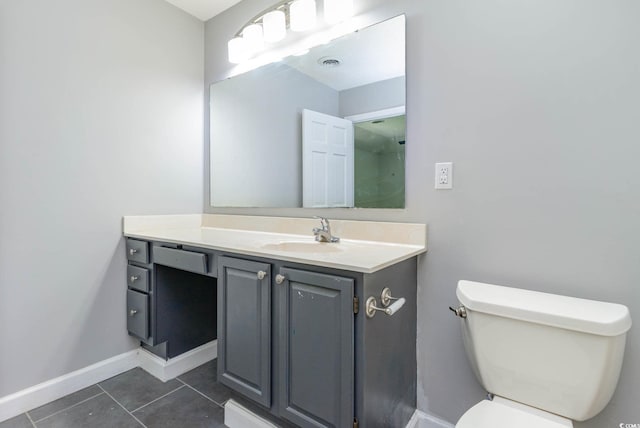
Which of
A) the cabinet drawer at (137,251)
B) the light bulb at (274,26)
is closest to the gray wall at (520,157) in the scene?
the light bulb at (274,26)

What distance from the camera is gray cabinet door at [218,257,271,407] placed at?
1.22 meters

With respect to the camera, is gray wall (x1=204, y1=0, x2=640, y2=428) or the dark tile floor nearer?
gray wall (x1=204, y1=0, x2=640, y2=428)

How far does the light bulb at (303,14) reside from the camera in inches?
64.7

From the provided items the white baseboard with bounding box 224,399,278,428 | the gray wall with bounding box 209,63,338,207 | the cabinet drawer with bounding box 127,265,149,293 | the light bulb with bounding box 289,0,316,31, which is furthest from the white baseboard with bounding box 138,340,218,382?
the light bulb with bounding box 289,0,316,31

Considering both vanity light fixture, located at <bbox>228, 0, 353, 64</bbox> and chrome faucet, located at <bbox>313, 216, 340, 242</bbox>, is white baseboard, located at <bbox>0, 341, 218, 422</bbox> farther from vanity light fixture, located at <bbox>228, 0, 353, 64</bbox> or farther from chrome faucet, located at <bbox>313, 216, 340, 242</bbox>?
vanity light fixture, located at <bbox>228, 0, 353, 64</bbox>

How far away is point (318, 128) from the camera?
1.77 m

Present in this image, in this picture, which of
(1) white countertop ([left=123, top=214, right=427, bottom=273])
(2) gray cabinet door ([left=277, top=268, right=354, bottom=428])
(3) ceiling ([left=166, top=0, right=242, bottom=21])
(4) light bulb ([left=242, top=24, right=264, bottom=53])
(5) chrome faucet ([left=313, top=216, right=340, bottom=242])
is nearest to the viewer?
(2) gray cabinet door ([left=277, top=268, right=354, bottom=428])

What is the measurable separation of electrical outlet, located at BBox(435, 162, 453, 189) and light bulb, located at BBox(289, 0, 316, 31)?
1.00m

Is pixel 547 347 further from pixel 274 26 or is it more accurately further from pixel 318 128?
pixel 274 26

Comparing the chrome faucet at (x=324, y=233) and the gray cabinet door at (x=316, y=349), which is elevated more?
the chrome faucet at (x=324, y=233)

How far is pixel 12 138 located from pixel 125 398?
1341 millimetres

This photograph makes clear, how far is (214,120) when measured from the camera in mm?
2232

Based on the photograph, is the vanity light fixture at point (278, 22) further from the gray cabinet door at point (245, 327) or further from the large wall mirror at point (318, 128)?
the gray cabinet door at point (245, 327)

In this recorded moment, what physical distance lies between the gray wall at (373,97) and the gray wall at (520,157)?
53 mm
